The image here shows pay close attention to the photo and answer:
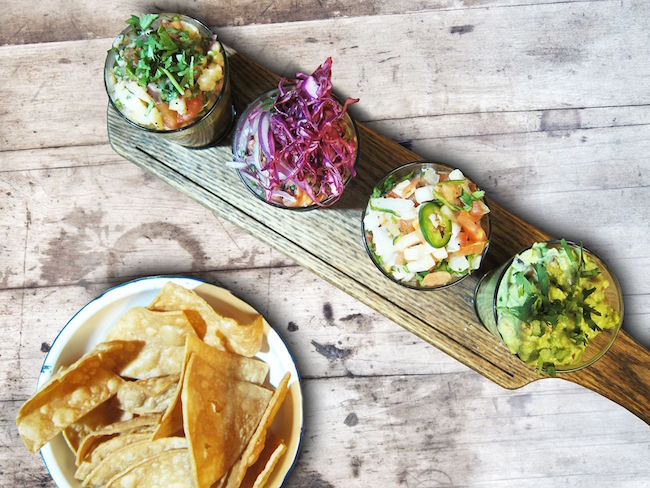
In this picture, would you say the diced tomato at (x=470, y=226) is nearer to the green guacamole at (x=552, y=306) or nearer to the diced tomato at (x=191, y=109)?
the green guacamole at (x=552, y=306)

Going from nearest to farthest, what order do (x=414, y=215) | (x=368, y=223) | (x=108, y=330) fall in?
(x=414, y=215)
(x=368, y=223)
(x=108, y=330)

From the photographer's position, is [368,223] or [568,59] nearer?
[368,223]

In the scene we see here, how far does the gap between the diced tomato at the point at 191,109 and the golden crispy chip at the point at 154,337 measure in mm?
545

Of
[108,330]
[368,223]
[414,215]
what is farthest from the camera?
[108,330]

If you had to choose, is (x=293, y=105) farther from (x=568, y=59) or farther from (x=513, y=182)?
(x=568, y=59)

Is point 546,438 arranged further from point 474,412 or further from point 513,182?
point 513,182

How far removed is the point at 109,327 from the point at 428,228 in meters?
1.02

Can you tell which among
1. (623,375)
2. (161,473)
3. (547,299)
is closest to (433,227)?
(547,299)

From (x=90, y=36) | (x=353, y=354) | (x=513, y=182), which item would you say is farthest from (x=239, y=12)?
(x=353, y=354)

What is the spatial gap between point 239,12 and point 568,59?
40.4 inches

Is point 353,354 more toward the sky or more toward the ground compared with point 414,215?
more toward the ground

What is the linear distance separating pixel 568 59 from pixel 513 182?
0.42m

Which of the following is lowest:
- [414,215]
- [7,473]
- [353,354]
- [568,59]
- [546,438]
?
[7,473]

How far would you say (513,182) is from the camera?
1810mm
